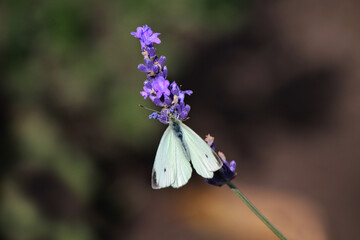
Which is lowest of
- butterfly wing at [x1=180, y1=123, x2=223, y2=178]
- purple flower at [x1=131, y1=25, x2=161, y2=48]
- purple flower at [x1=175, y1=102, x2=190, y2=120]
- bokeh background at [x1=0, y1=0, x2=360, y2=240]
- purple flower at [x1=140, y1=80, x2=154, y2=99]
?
butterfly wing at [x1=180, y1=123, x2=223, y2=178]

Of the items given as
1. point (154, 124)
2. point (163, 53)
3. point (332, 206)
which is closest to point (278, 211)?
point (332, 206)

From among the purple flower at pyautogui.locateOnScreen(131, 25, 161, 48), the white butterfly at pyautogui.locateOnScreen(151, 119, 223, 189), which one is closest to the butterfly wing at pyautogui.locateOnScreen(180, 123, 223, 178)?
the white butterfly at pyautogui.locateOnScreen(151, 119, 223, 189)

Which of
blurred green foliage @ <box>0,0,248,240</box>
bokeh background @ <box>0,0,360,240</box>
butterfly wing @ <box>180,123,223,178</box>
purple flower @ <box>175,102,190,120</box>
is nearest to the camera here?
butterfly wing @ <box>180,123,223,178</box>

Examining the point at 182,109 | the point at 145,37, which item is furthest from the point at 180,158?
the point at 145,37

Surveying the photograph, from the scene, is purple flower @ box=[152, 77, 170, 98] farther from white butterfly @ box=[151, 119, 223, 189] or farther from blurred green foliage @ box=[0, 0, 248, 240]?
blurred green foliage @ box=[0, 0, 248, 240]

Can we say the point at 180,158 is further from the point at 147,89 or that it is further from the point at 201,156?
the point at 147,89

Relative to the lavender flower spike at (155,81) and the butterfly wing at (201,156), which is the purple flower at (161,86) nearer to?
the lavender flower spike at (155,81)

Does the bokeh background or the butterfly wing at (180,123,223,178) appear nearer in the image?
the butterfly wing at (180,123,223,178)
